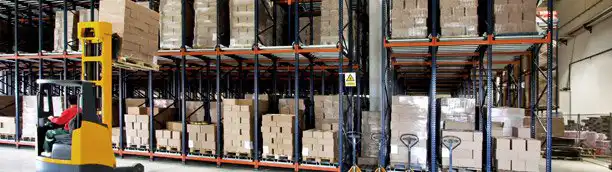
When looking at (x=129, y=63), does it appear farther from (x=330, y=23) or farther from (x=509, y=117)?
(x=509, y=117)

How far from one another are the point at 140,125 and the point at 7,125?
531cm

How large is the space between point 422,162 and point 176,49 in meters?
6.27

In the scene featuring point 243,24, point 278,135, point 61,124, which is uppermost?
point 243,24

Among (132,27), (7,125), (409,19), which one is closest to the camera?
(132,27)

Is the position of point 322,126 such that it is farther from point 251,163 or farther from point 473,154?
point 473,154

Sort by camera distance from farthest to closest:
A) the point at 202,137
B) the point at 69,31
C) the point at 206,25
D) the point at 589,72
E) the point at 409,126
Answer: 1. the point at 589,72
2. the point at 69,31
3. the point at 202,137
4. the point at 206,25
5. the point at 409,126

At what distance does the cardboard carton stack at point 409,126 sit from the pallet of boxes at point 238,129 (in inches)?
125

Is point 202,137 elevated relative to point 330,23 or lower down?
lower down

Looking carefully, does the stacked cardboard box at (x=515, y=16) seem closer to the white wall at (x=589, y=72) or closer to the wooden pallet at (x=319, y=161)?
the wooden pallet at (x=319, y=161)

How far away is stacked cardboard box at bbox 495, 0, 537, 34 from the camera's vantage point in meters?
7.07

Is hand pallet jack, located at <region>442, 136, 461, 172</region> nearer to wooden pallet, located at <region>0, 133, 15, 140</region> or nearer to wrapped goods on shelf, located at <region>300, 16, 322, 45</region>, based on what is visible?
wrapped goods on shelf, located at <region>300, 16, 322, 45</region>

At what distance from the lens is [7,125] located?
11602 millimetres

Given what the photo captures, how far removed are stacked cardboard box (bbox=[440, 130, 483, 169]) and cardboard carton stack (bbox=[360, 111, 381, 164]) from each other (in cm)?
170

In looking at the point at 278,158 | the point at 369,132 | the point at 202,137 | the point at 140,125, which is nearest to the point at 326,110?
the point at 369,132
